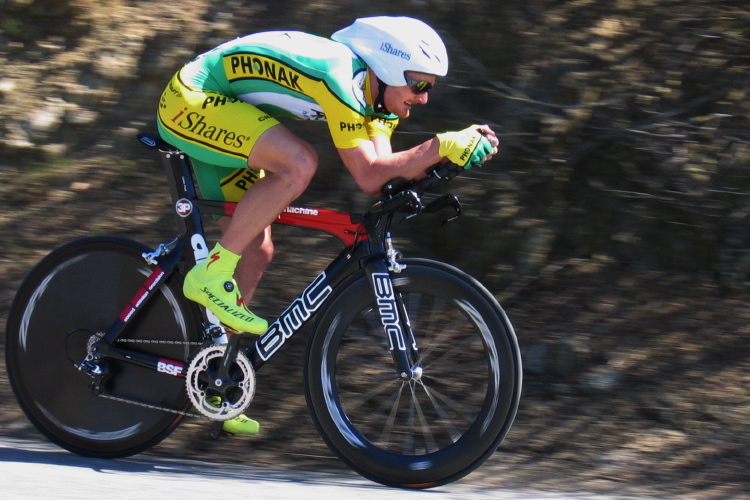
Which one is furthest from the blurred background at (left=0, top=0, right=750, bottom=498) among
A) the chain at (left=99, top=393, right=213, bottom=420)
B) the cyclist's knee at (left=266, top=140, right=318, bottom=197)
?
the cyclist's knee at (left=266, top=140, right=318, bottom=197)

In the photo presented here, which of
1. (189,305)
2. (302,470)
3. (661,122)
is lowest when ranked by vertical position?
(302,470)

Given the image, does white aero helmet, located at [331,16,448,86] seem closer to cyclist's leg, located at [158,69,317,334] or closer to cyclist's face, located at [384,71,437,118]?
cyclist's face, located at [384,71,437,118]

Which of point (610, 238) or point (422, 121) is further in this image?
point (422, 121)

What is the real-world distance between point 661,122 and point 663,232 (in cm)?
Answer: 61

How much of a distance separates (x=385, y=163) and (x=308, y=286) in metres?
0.69

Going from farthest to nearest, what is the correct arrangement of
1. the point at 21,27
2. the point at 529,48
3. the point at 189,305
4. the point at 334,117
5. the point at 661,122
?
the point at 21,27
the point at 529,48
the point at 661,122
the point at 189,305
the point at 334,117

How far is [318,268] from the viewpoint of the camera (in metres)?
5.41

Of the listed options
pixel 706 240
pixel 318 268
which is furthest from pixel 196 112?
pixel 706 240

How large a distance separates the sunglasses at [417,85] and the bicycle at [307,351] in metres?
0.39

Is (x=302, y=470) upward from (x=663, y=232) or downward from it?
downward

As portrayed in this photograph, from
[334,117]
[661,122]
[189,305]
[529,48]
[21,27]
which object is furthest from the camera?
[21,27]

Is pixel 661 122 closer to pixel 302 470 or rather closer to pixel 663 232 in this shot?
pixel 663 232

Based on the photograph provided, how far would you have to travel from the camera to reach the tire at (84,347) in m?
4.27

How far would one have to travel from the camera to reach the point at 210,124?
3928 mm
